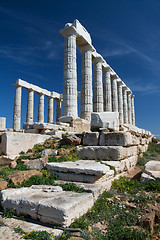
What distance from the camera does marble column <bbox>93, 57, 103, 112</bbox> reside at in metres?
21.9

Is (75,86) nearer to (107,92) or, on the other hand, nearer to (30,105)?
(107,92)

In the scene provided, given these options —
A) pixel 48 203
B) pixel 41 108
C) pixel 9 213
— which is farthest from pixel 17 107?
pixel 48 203

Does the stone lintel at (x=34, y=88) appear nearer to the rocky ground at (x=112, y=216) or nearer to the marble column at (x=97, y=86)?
the marble column at (x=97, y=86)

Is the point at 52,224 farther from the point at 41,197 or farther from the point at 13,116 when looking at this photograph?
the point at 13,116

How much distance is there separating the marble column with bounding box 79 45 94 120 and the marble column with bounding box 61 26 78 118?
2475mm

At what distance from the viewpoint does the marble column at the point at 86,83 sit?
18844 mm

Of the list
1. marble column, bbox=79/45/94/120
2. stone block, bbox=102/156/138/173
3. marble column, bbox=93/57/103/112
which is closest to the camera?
stone block, bbox=102/156/138/173

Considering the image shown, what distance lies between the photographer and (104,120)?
25.0 feet

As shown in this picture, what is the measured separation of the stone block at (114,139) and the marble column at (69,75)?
374 inches

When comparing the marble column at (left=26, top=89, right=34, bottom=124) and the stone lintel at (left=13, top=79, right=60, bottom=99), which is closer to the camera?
the stone lintel at (left=13, top=79, right=60, bottom=99)

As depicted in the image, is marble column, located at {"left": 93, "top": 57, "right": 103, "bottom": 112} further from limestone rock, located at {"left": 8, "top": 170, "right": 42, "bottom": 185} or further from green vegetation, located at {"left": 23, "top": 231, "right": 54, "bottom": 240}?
green vegetation, located at {"left": 23, "top": 231, "right": 54, "bottom": 240}

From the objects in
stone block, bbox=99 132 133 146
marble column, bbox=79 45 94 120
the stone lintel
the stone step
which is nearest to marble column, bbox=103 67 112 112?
marble column, bbox=79 45 94 120

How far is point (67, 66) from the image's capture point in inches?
660

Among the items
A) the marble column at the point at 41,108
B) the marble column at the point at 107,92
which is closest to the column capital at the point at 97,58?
the marble column at the point at 107,92
